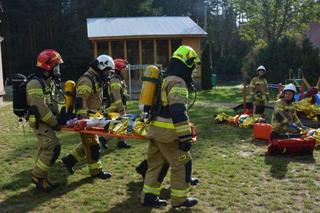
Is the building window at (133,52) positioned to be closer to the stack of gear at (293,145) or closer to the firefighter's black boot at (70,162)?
the stack of gear at (293,145)

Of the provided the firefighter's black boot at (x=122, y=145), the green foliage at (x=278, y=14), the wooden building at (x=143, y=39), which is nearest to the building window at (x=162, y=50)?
the wooden building at (x=143, y=39)

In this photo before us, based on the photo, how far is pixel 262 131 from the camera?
10547mm

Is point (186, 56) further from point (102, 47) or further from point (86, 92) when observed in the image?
point (102, 47)

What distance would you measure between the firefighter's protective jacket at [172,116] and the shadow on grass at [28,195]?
1.97 metres

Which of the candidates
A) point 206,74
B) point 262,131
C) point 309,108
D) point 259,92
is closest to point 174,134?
point 262,131

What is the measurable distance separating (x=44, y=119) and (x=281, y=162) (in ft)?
15.2

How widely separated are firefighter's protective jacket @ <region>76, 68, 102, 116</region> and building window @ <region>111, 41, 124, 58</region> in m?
21.4

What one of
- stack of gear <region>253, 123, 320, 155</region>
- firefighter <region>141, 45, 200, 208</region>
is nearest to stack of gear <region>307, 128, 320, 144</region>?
stack of gear <region>253, 123, 320, 155</region>

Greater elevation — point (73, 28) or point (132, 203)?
point (73, 28)

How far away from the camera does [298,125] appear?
9.77m

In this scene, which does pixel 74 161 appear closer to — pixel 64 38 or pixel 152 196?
pixel 152 196

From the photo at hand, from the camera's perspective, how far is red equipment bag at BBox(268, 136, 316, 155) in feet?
28.3

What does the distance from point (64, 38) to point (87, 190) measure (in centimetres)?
4076

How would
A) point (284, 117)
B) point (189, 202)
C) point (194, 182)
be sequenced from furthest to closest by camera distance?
point (284, 117) → point (194, 182) → point (189, 202)
